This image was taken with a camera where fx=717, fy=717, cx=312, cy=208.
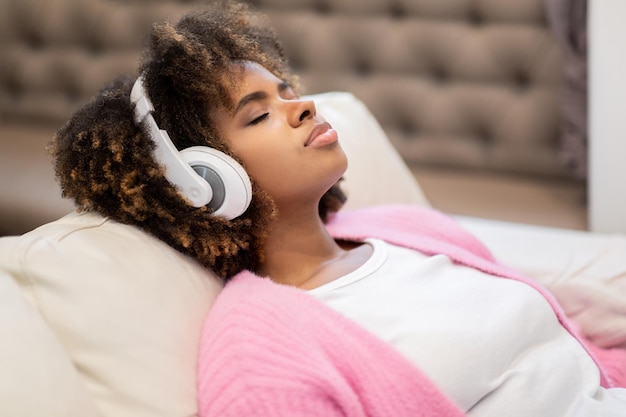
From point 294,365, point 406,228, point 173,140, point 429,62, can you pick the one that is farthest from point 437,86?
point 294,365

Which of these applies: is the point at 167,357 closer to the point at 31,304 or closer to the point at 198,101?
the point at 31,304

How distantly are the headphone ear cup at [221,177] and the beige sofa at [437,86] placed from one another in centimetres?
104

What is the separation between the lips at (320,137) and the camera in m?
1.13

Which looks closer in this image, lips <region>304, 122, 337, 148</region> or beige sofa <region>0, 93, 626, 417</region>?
beige sofa <region>0, 93, 626, 417</region>

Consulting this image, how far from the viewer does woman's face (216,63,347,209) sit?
112cm

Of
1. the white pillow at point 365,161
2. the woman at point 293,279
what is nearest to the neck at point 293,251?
the woman at point 293,279

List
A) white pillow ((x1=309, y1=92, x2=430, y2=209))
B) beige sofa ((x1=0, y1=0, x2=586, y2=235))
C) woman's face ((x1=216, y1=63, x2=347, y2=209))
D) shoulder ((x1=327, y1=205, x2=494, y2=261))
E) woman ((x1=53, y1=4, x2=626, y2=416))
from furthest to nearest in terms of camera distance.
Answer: beige sofa ((x1=0, y1=0, x2=586, y2=235)), white pillow ((x1=309, y1=92, x2=430, y2=209)), shoulder ((x1=327, y1=205, x2=494, y2=261)), woman's face ((x1=216, y1=63, x2=347, y2=209)), woman ((x1=53, y1=4, x2=626, y2=416))

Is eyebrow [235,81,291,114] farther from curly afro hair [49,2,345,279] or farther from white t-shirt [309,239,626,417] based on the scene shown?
white t-shirt [309,239,626,417]

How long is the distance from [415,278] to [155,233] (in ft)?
1.36

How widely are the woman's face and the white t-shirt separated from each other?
0.53ft

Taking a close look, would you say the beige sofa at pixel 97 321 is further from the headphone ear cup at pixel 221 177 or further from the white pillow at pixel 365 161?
the white pillow at pixel 365 161

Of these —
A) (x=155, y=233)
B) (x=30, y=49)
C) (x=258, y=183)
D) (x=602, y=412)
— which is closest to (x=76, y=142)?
(x=155, y=233)

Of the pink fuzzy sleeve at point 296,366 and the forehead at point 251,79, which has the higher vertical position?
the forehead at point 251,79

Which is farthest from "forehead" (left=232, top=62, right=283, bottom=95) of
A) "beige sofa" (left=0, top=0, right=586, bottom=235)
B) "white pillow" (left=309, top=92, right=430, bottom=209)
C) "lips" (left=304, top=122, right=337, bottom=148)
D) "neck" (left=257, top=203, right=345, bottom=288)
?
"beige sofa" (left=0, top=0, right=586, bottom=235)
